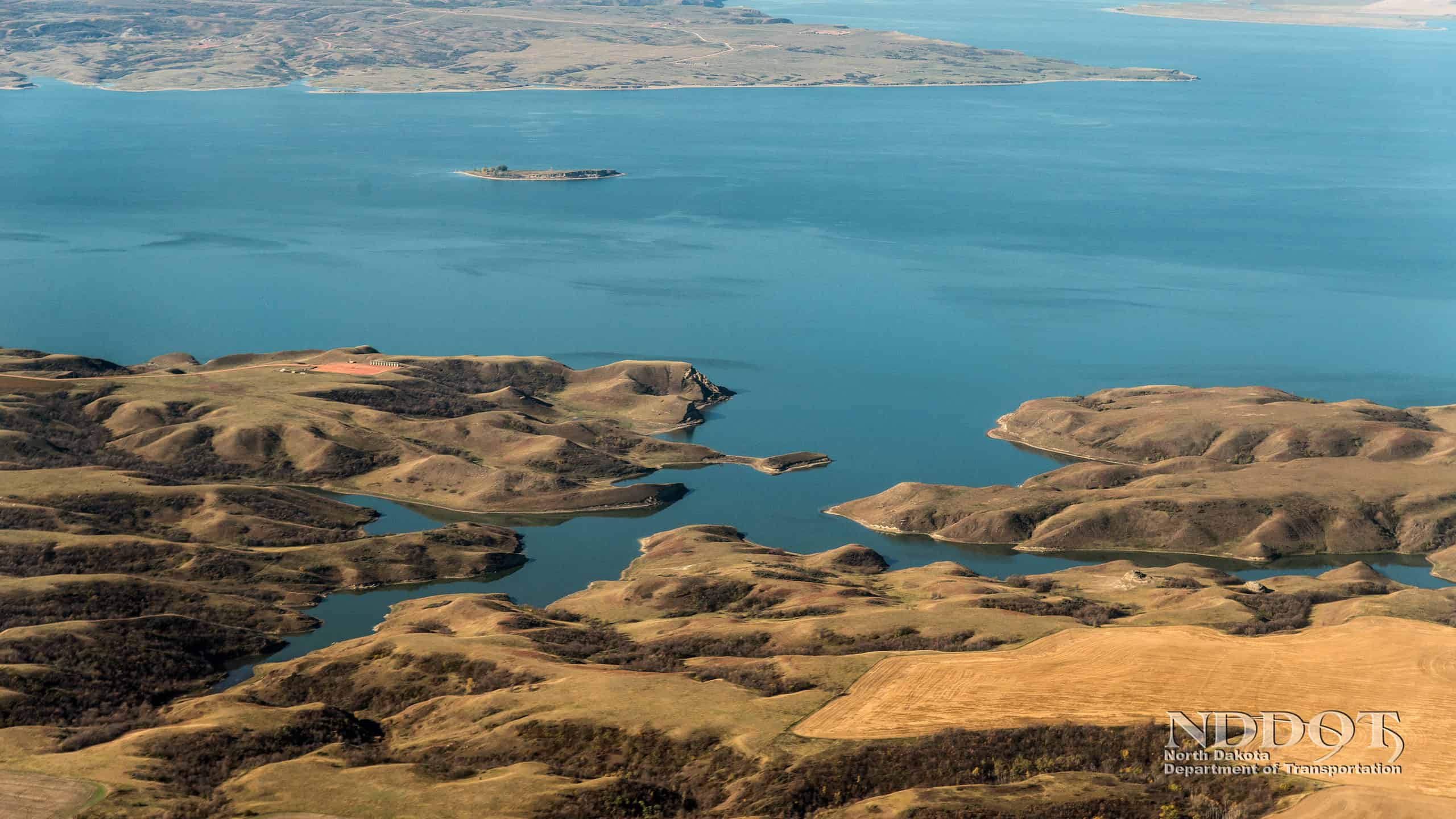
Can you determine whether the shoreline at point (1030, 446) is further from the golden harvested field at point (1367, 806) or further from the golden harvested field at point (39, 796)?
the golden harvested field at point (39, 796)

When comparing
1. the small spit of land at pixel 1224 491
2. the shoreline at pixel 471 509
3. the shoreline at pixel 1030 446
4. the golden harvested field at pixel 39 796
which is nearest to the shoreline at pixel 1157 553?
the small spit of land at pixel 1224 491

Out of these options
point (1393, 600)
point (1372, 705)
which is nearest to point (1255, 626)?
point (1393, 600)

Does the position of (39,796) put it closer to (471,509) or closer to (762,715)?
(762,715)

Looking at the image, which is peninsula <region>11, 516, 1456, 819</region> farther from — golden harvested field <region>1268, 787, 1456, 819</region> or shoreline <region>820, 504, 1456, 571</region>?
shoreline <region>820, 504, 1456, 571</region>

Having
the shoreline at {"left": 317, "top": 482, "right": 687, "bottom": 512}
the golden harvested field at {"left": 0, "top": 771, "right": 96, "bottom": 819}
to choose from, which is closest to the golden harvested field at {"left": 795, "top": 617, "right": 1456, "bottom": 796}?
the golden harvested field at {"left": 0, "top": 771, "right": 96, "bottom": 819}

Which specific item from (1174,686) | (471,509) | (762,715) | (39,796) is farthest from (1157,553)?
(39,796)

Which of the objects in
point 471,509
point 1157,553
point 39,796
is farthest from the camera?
point 471,509

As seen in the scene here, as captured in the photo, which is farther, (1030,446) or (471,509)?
(1030,446)
